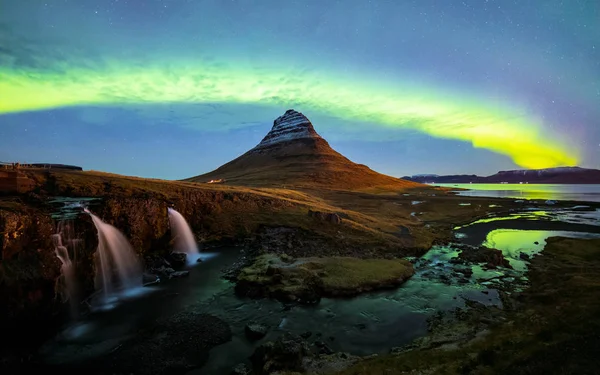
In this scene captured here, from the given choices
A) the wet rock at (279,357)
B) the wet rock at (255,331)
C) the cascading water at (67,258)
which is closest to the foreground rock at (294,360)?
the wet rock at (279,357)

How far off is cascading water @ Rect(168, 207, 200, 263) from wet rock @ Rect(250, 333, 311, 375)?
25779 mm

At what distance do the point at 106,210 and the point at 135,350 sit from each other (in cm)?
1972

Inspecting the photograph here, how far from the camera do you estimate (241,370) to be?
52.4ft

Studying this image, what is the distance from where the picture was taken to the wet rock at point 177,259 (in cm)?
3647

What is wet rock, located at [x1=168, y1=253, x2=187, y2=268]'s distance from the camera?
36.5 m

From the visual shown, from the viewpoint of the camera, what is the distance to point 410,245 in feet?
148

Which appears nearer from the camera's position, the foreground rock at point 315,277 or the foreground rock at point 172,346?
the foreground rock at point 172,346

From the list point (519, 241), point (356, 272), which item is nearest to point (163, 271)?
point (356, 272)

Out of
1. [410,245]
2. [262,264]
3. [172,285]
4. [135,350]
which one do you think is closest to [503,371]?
[135,350]

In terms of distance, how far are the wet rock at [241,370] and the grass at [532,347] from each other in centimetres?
519

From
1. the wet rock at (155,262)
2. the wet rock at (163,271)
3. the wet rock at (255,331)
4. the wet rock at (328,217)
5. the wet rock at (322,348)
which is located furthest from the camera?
the wet rock at (328,217)

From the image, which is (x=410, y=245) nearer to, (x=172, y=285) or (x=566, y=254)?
(x=566, y=254)

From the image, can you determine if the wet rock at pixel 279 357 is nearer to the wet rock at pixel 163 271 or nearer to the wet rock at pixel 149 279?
the wet rock at pixel 149 279

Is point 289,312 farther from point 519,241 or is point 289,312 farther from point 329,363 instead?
point 519,241
